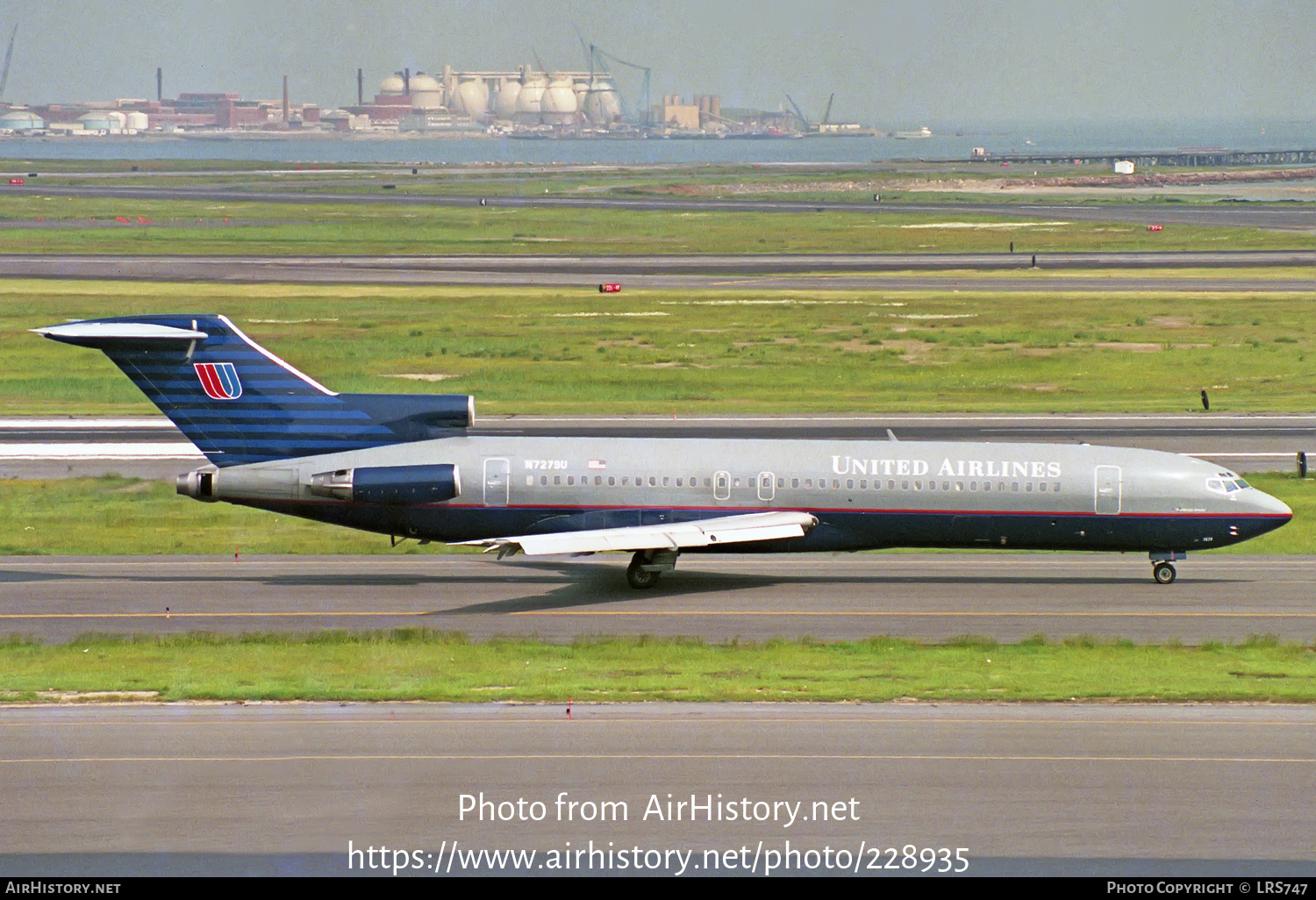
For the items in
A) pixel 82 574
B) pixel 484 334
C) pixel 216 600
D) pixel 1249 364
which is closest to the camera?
pixel 216 600

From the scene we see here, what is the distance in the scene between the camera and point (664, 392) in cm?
7169

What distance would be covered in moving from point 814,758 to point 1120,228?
5348 inches

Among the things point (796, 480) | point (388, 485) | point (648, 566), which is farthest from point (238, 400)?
point (796, 480)

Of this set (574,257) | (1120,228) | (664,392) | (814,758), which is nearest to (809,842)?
(814,758)

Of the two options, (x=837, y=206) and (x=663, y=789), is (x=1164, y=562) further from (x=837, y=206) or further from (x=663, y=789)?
(x=837, y=206)

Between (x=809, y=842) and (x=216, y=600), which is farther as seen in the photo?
(x=216, y=600)

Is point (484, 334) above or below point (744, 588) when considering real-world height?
above

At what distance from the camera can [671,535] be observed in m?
38.2

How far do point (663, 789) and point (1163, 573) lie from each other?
2241 centimetres

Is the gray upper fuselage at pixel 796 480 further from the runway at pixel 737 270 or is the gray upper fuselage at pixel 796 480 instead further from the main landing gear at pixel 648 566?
the runway at pixel 737 270

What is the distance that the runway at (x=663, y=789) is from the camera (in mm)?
19906
